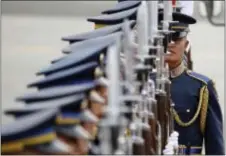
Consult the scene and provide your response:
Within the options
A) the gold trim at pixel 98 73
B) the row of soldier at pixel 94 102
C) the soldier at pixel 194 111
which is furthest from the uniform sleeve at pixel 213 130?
the gold trim at pixel 98 73

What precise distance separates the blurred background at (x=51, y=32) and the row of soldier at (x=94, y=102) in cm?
314

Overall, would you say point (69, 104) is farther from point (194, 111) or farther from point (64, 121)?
point (194, 111)

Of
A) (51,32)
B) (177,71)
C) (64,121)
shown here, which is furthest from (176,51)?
(51,32)

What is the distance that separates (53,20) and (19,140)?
4288 millimetres

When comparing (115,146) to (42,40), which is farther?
(42,40)

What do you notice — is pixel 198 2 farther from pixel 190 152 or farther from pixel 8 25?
pixel 190 152

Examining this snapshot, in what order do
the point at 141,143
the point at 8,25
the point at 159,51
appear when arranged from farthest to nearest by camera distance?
the point at 8,25 < the point at 159,51 < the point at 141,143

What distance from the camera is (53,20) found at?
5.21m

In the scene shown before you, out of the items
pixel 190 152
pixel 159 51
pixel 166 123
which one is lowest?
pixel 190 152

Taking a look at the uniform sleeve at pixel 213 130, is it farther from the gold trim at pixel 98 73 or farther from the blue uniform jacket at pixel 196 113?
the gold trim at pixel 98 73

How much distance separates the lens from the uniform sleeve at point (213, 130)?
2.01 meters

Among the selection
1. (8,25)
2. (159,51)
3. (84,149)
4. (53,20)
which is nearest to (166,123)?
(159,51)

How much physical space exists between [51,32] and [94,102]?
4.05 m

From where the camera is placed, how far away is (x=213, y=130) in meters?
2.02
